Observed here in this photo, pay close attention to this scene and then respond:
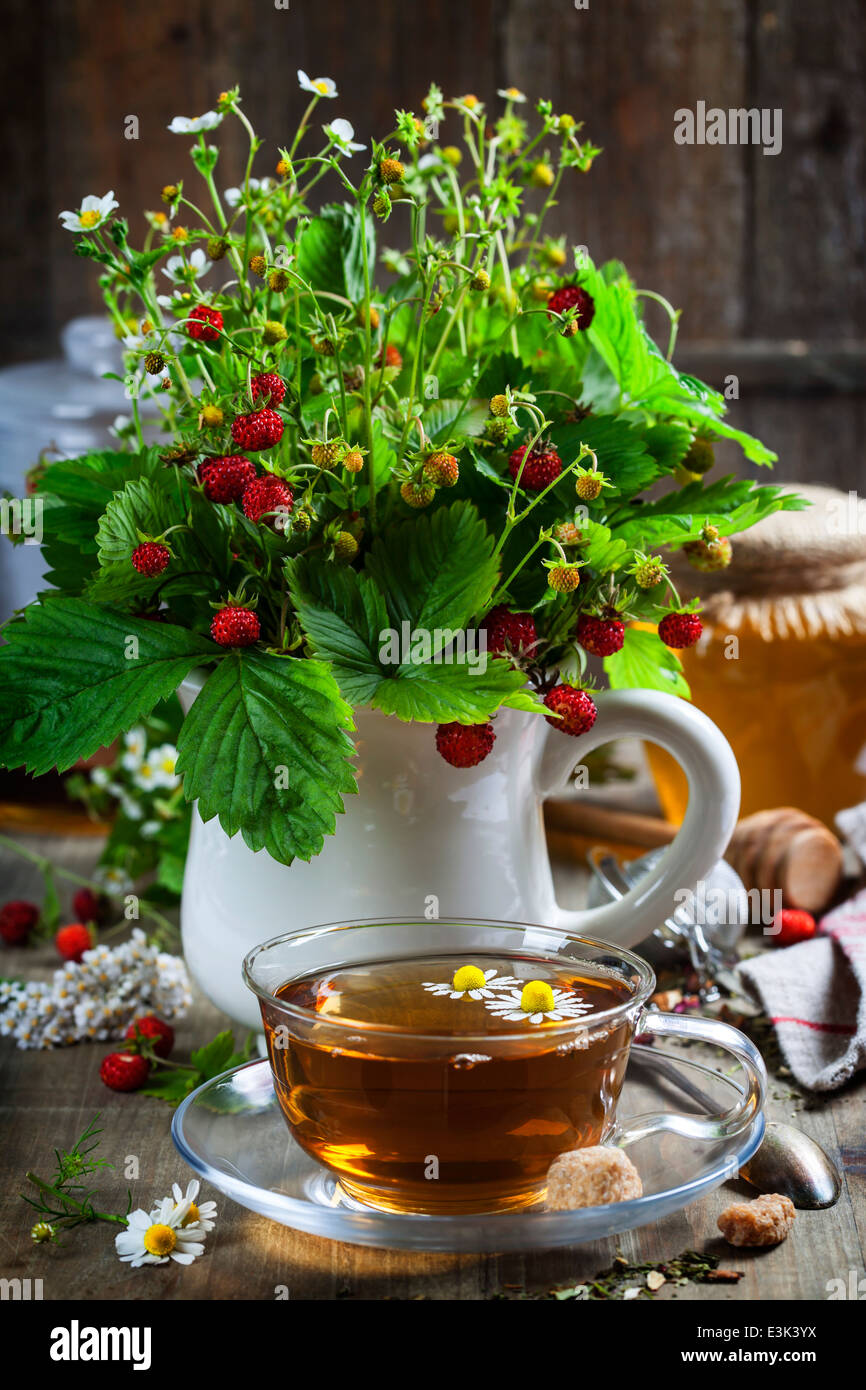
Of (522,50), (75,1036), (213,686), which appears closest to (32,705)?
(213,686)

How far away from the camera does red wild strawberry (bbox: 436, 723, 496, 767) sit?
415 mm

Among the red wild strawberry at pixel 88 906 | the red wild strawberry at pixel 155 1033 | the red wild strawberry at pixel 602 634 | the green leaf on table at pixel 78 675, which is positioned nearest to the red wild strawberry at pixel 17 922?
the red wild strawberry at pixel 88 906

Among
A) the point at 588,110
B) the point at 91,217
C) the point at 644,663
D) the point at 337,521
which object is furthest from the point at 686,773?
the point at 588,110

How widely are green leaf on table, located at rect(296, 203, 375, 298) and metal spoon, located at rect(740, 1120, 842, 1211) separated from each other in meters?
0.32

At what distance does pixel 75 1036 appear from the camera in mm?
533

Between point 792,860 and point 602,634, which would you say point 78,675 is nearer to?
point 602,634

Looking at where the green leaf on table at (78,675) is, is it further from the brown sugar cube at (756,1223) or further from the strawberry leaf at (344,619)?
the brown sugar cube at (756,1223)

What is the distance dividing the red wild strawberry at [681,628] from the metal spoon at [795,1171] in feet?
0.54

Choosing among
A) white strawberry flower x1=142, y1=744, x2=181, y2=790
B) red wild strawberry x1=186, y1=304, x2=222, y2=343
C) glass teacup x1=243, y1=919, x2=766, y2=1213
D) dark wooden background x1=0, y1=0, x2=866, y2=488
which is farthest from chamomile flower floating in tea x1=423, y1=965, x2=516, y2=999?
dark wooden background x1=0, y1=0, x2=866, y2=488

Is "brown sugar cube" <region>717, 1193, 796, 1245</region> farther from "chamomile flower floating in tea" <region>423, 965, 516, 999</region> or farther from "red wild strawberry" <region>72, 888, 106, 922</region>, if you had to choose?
"red wild strawberry" <region>72, 888, 106, 922</region>

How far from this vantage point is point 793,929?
2.02 feet

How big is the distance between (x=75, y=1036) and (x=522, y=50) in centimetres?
104

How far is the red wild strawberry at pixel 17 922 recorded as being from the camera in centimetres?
63

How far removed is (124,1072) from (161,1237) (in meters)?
0.12
